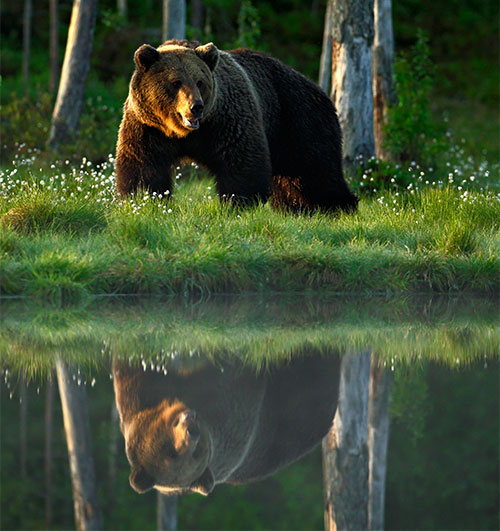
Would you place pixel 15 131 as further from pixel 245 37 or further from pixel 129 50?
pixel 129 50

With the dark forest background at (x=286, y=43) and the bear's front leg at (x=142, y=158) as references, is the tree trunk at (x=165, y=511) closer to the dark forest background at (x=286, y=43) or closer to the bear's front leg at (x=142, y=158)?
the bear's front leg at (x=142, y=158)

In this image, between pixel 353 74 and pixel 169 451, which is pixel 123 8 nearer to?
Answer: pixel 353 74

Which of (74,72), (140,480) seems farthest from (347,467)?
(74,72)

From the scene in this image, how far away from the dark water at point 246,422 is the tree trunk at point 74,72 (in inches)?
401

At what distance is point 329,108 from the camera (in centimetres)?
1061

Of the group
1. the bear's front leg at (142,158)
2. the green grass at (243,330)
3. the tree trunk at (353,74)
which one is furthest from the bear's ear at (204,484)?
the tree trunk at (353,74)

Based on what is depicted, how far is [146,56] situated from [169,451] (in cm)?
522

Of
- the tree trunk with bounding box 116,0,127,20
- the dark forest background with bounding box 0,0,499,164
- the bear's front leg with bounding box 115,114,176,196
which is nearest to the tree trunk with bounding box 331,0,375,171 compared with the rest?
the bear's front leg with bounding box 115,114,176,196

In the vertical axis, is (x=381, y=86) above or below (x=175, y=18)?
below

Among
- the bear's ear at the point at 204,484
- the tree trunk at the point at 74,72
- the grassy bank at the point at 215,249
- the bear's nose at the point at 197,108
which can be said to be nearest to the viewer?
the bear's ear at the point at 204,484

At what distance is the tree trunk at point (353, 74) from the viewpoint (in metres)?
12.2

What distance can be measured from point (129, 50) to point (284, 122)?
17258 millimetres

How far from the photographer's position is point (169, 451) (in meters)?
4.18

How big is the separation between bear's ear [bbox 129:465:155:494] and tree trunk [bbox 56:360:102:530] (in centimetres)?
15
